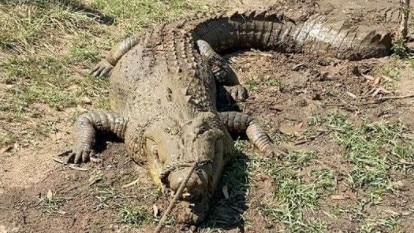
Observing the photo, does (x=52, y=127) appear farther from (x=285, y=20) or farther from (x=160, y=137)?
(x=285, y=20)

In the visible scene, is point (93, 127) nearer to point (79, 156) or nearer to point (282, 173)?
point (79, 156)

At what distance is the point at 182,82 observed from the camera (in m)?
5.34

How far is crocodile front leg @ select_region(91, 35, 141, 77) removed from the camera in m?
6.30

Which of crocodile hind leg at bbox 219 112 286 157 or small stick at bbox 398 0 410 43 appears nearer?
crocodile hind leg at bbox 219 112 286 157

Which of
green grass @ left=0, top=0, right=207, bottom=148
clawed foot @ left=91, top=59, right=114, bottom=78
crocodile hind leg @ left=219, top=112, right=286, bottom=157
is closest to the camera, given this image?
crocodile hind leg @ left=219, top=112, right=286, bottom=157

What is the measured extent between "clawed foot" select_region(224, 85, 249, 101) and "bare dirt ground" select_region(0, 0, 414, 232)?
87 mm

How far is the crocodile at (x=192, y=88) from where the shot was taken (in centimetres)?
433

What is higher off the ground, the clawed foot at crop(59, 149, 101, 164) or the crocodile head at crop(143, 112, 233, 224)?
the crocodile head at crop(143, 112, 233, 224)

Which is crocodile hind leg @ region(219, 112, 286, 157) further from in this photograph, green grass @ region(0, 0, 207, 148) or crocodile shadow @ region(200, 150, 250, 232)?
green grass @ region(0, 0, 207, 148)

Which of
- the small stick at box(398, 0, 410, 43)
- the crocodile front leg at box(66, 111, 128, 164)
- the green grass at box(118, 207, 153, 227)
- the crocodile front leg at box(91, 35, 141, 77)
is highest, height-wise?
the small stick at box(398, 0, 410, 43)

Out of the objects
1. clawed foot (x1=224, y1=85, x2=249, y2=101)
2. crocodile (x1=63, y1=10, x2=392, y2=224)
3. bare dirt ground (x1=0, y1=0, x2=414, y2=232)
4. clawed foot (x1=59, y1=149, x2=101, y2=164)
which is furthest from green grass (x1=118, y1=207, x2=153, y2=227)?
clawed foot (x1=224, y1=85, x2=249, y2=101)

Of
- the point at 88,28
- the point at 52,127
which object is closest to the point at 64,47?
the point at 88,28

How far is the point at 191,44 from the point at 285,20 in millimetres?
1322

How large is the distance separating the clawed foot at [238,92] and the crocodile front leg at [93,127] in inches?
46.6
